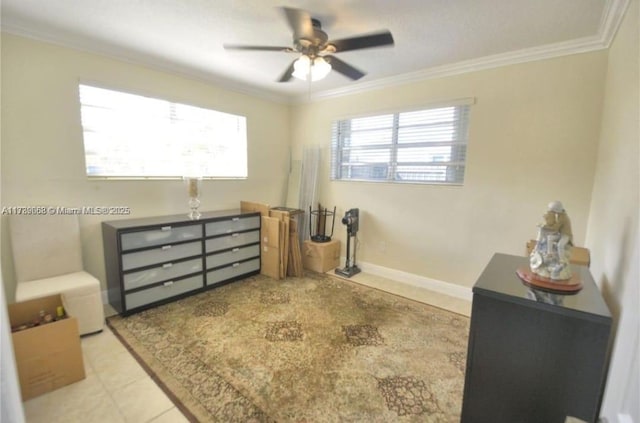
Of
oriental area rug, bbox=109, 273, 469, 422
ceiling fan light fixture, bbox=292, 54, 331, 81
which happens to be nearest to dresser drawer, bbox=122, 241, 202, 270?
oriental area rug, bbox=109, 273, 469, 422

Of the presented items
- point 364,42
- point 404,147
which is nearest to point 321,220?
point 404,147

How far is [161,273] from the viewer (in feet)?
9.35

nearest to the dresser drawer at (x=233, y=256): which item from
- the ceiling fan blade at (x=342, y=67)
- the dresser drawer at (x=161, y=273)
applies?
the dresser drawer at (x=161, y=273)

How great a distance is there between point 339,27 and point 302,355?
2.53 meters

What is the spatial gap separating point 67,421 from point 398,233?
A: 10.6 ft

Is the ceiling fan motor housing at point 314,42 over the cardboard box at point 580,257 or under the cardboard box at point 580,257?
over

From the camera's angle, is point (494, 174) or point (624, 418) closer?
point (624, 418)

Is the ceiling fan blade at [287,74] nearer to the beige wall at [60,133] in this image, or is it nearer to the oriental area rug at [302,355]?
the beige wall at [60,133]

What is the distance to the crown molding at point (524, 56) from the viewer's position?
1945 millimetres

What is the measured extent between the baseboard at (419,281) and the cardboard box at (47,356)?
3031mm

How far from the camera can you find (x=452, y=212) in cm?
315

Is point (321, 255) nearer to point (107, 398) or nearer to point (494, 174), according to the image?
point (494, 174)

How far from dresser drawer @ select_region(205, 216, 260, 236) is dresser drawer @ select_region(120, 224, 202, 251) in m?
0.14

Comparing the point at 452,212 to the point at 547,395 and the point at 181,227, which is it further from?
the point at 181,227
